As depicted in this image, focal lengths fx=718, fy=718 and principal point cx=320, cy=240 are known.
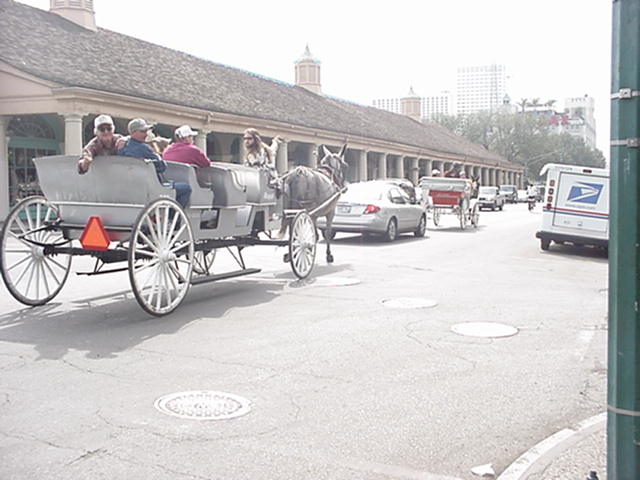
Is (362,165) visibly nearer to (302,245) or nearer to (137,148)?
(302,245)

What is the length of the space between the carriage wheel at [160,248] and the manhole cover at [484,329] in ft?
10.2

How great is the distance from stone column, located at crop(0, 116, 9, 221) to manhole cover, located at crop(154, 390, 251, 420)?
23258 mm

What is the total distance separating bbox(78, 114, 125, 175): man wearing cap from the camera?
761 cm

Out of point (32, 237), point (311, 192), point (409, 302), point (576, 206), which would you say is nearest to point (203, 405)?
point (32, 237)

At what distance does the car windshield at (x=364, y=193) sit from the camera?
1930 centimetres

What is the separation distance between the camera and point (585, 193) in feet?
53.5

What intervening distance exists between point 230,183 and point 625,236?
6.83 metres

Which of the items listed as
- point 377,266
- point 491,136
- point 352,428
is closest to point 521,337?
point 352,428

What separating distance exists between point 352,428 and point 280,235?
274 inches

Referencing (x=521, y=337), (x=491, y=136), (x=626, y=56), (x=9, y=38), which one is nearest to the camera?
(x=626, y=56)

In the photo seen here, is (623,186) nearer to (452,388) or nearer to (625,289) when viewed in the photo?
(625,289)

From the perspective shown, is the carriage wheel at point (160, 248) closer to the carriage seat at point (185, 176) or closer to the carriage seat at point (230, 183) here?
the carriage seat at point (185, 176)

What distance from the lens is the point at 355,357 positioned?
21.3ft

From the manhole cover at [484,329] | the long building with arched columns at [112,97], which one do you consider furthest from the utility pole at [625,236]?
the long building with arched columns at [112,97]
